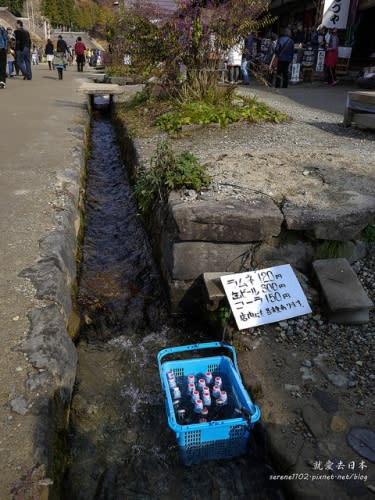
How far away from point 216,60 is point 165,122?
5.96ft

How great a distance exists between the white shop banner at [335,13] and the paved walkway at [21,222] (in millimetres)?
8259

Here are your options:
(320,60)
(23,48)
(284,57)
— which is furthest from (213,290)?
(23,48)

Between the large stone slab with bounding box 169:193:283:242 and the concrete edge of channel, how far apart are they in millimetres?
1045

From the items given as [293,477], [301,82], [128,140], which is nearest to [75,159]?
[128,140]

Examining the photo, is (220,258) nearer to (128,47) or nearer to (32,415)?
(32,415)

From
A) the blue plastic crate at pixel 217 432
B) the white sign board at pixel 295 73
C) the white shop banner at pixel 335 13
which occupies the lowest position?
the blue plastic crate at pixel 217 432

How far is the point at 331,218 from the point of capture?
341cm

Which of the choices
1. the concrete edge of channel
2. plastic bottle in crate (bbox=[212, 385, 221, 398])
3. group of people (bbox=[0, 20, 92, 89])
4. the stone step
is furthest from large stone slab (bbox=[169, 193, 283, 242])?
group of people (bbox=[0, 20, 92, 89])

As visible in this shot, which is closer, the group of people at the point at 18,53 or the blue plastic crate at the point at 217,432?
the blue plastic crate at the point at 217,432

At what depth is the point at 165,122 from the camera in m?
7.10

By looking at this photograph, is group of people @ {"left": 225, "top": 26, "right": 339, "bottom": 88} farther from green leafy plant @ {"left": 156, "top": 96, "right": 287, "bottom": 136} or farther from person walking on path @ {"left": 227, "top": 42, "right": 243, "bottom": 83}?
green leafy plant @ {"left": 156, "top": 96, "right": 287, "bottom": 136}

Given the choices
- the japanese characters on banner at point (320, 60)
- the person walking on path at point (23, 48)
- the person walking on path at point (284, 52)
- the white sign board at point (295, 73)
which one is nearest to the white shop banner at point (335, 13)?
the japanese characters on banner at point (320, 60)

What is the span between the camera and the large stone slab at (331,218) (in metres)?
3.41

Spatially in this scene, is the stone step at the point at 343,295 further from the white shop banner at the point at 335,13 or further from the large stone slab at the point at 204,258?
the white shop banner at the point at 335,13
